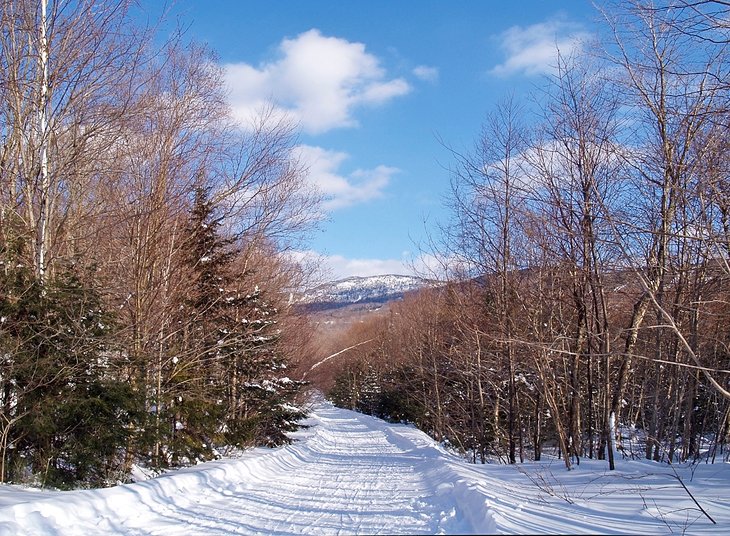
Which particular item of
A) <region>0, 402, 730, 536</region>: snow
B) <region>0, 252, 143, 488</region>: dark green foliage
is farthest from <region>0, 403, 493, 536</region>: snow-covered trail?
<region>0, 252, 143, 488</region>: dark green foliage

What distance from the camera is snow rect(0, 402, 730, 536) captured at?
6398 millimetres

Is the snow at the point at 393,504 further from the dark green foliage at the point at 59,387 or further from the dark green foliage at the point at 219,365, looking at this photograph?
the dark green foliage at the point at 219,365

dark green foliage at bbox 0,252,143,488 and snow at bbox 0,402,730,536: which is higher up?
dark green foliage at bbox 0,252,143,488

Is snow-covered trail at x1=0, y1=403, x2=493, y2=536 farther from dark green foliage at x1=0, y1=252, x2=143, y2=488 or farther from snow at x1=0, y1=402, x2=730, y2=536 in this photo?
dark green foliage at x1=0, y1=252, x2=143, y2=488

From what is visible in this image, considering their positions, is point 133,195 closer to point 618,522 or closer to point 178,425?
point 178,425

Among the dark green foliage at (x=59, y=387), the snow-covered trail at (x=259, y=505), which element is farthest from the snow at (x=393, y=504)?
the dark green foliage at (x=59, y=387)

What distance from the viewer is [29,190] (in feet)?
33.1

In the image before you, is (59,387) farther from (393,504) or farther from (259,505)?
(393,504)

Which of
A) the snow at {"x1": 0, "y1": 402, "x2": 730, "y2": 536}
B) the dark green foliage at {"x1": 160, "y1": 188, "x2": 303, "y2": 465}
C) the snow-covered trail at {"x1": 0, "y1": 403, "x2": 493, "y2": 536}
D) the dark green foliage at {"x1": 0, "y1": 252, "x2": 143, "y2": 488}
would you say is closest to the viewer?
the snow at {"x1": 0, "y1": 402, "x2": 730, "y2": 536}

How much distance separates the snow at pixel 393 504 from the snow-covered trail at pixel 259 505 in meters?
0.02

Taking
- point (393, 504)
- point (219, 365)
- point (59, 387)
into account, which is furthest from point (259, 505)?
point (219, 365)

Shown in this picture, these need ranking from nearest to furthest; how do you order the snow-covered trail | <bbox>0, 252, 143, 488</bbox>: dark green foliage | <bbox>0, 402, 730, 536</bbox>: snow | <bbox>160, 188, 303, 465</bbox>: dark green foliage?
<bbox>0, 402, 730, 536</bbox>: snow → the snow-covered trail → <bbox>0, 252, 143, 488</bbox>: dark green foliage → <bbox>160, 188, 303, 465</bbox>: dark green foliage

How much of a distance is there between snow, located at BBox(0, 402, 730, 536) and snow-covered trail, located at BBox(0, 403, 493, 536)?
0.7 inches

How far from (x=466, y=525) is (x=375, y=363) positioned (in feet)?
169
